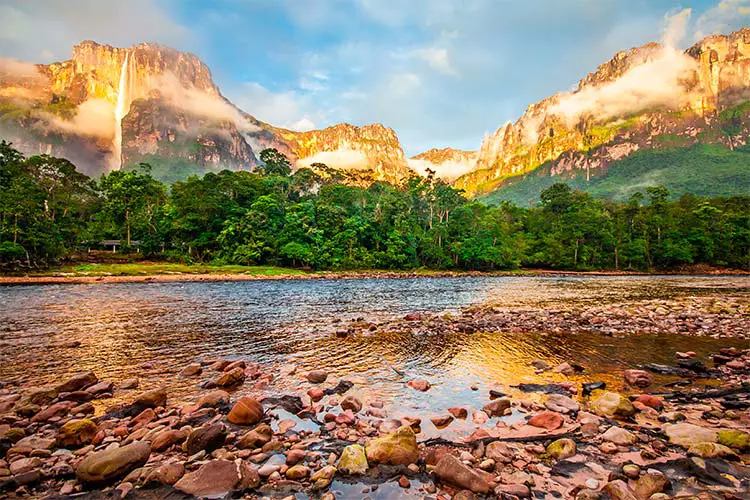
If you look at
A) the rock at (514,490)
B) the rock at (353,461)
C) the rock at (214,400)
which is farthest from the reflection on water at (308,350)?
the rock at (514,490)

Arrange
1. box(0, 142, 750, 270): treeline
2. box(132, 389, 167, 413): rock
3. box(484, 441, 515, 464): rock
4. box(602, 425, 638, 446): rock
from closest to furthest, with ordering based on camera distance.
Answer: box(484, 441, 515, 464): rock
box(602, 425, 638, 446): rock
box(132, 389, 167, 413): rock
box(0, 142, 750, 270): treeline

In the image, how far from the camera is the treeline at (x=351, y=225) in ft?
230

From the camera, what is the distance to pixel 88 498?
4578 mm

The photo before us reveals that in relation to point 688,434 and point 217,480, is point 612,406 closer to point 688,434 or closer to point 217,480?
point 688,434

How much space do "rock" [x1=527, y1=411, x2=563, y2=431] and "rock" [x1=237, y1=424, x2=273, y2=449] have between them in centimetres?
482

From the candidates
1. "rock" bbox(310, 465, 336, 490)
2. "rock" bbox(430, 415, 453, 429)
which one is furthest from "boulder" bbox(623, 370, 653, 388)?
"rock" bbox(310, 465, 336, 490)

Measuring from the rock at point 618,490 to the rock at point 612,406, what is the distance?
2862 millimetres

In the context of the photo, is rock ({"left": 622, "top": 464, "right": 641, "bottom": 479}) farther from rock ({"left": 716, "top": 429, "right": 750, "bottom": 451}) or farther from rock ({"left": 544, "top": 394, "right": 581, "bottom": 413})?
rock ({"left": 544, "top": 394, "right": 581, "bottom": 413})

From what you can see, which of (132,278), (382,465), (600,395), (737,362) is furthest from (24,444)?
(132,278)

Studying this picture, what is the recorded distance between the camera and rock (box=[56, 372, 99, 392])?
8.23 m

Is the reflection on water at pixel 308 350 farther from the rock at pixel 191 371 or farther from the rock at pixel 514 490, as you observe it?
the rock at pixel 514 490

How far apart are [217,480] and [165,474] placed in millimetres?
789

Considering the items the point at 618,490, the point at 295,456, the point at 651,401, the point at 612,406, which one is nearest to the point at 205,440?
the point at 295,456

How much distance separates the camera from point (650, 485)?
454 centimetres
